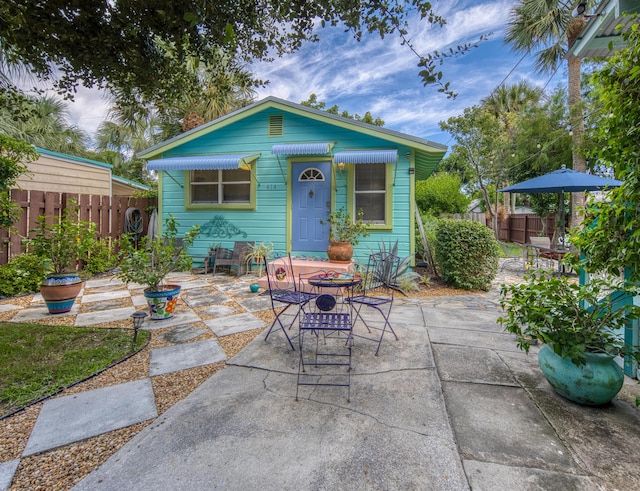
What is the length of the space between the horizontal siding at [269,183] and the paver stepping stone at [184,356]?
4509mm

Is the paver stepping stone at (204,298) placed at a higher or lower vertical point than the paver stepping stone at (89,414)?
higher

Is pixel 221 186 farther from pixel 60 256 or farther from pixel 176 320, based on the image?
pixel 176 320

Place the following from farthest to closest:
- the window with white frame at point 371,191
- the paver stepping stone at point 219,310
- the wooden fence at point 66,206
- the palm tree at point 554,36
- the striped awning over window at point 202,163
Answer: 1. the palm tree at point 554,36
2. the window with white frame at point 371,191
3. the striped awning over window at point 202,163
4. the wooden fence at point 66,206
5. the paver stepping stone at point 219,310

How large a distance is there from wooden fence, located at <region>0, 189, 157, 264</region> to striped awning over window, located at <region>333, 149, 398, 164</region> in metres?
4.58

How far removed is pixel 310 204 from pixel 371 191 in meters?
1.44

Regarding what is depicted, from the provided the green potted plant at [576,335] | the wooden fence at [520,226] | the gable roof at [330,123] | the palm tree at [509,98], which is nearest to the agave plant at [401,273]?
the gable roof at [330,123]

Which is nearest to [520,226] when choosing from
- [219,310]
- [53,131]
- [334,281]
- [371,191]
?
[371,191]

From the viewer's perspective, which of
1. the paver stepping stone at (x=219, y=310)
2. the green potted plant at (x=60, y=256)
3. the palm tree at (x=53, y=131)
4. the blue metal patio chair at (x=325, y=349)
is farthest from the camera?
the palm tree at (x=53, y=131)

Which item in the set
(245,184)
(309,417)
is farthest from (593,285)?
(245,184)

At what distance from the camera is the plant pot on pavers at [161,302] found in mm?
4027

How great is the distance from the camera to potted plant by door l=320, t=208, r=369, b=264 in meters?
6.51

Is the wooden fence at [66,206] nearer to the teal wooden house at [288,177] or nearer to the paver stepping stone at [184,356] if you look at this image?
the teal wooden house at [288,177]

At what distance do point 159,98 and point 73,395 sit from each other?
12.4 feet

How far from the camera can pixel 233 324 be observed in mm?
3949
